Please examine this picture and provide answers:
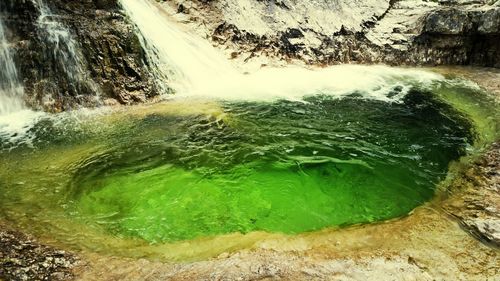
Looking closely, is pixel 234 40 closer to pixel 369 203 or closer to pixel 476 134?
pixel 476 134

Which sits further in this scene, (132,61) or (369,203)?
(132,61)

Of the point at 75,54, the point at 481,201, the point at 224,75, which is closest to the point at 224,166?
the point at 481,201

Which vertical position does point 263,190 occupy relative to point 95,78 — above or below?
below

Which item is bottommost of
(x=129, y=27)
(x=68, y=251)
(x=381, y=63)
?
(x=68, y=251)

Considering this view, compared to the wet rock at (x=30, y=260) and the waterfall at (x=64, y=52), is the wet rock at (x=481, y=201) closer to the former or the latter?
the wet rock at (x=30, y=260)

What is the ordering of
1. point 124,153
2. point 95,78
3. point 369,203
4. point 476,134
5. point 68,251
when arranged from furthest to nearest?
point 95,78, point 476,134, point 124,153, point 369,203, point 68,251

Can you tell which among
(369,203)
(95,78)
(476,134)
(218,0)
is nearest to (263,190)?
(369,203)

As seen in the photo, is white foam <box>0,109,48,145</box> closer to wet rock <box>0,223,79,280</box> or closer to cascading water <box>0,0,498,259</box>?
cascading water <box>0,0,498,259</box>
